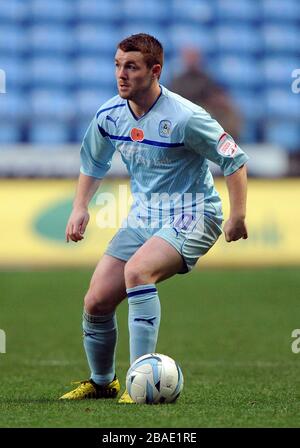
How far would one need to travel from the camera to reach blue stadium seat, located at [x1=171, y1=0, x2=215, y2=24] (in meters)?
19.9

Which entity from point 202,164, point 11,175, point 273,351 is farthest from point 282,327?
point 11,175

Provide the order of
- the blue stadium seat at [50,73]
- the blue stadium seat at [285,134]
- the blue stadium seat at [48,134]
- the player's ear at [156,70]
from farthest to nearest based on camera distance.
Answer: the blue stadium seat at [50,73] → the blue stadium seat at [48,134] → the blue stadium seat at [285,134] → the player's ear at [156,70]

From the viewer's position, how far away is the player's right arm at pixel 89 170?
5824 millimetres

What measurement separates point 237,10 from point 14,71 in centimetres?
436

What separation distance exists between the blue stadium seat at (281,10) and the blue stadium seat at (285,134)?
3189 millimetres

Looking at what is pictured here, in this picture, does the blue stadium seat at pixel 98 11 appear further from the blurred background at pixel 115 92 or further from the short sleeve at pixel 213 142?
the short sleeve at pixel 213 142

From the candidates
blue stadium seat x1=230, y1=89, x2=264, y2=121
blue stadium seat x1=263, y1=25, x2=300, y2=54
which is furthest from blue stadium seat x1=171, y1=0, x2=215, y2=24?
blue stadium seat x1=230, y1=89, x2=264, y2=121

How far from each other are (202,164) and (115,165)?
9469 mm

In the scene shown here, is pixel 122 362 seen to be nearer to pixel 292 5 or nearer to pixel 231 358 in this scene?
pixel 231 358

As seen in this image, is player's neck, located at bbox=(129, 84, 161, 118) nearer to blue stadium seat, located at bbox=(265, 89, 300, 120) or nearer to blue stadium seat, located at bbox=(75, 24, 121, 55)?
blue stadium seat, located at bbox=(265, 89, 300, 120)

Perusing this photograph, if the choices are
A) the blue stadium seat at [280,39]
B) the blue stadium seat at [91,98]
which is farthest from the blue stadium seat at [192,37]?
the blue stadium seat at [91,98]

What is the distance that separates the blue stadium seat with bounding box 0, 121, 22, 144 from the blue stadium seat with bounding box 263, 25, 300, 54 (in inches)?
216

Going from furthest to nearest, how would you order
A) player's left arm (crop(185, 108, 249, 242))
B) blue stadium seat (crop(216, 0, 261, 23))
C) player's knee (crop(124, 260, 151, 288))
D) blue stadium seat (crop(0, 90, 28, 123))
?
blue stadium seat (crop(216, 0, 261, 23))
blue stadium seat (crop(0, 90, 28, 123))
player's left arm (crop(185, 108, 249, 242))
player's knee (crop(124, 260, 151, 288))

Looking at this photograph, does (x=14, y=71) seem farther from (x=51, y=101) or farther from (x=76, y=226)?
(x=76, y=226)
